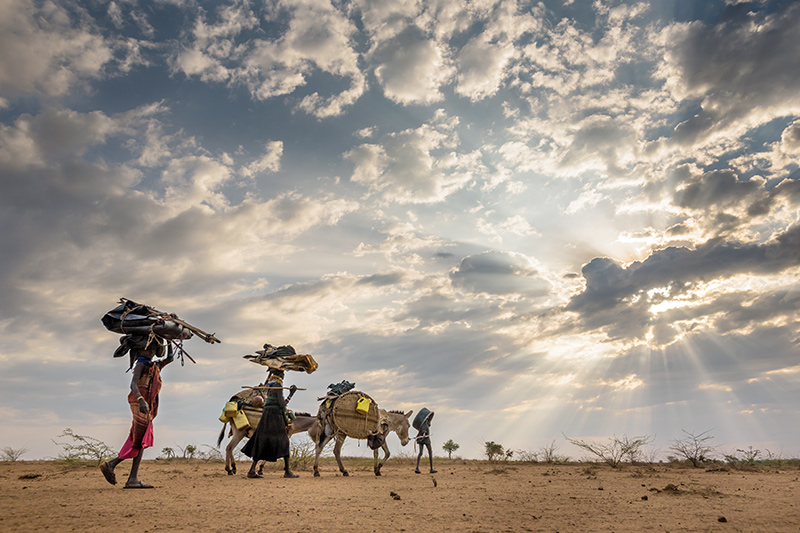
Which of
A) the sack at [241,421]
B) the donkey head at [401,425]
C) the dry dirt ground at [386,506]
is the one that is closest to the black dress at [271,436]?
the dry dirt ground at [386,506]

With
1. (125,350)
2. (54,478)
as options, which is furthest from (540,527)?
(54,478)

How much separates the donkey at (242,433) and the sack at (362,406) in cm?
195

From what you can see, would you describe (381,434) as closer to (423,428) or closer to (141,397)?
(423,428)

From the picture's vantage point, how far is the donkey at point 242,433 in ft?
44.7

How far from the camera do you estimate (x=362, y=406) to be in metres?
14.7

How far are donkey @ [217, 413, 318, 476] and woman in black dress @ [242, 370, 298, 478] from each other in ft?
3.54

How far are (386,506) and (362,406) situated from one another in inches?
261

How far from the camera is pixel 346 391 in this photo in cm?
1531

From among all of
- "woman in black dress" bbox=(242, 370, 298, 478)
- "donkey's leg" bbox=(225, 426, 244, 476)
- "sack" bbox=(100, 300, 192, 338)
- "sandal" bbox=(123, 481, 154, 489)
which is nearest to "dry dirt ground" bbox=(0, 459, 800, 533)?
"sandal" bbox=(123, 481, 154, 489)

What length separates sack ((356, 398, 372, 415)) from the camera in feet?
48.2

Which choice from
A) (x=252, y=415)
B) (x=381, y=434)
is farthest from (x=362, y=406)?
(x=252, y=415)

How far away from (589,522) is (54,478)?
11846 mm

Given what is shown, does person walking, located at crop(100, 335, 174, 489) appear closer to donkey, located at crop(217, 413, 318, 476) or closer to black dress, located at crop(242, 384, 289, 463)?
black dress, located at crop(242, 384, 289, 463)

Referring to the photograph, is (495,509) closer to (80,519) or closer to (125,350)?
(80,519)
